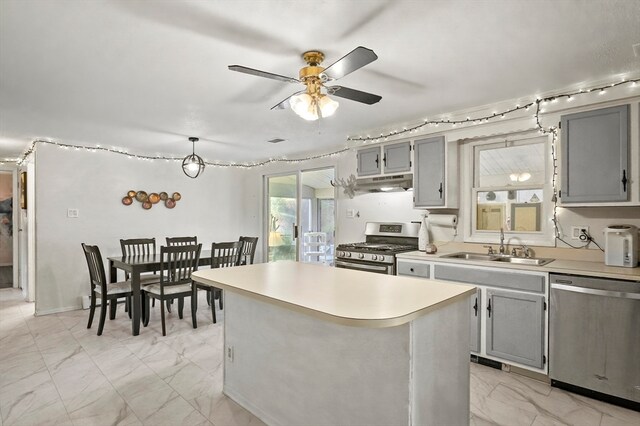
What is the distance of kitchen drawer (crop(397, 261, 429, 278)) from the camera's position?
3.30 metres

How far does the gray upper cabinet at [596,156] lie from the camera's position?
258cm

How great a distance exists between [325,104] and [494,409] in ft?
7.50

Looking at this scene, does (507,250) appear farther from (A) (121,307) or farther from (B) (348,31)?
(A) (121,307)

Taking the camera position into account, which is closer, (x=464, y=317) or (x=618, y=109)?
(x=464, y=317)

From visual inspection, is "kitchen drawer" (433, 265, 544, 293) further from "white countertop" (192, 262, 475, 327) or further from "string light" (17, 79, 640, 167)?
"white countertop" (192, 262, 475, 327)

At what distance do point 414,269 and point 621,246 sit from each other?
1560mm

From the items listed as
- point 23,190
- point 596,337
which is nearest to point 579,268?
point 596,337

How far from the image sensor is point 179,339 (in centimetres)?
359

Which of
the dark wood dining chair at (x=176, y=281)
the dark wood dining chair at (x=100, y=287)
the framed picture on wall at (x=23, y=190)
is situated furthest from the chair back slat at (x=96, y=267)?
the framed picture on wall at (x=23, y=190)

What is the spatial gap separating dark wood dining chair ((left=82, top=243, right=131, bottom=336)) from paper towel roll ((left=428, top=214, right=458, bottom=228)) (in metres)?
3.51

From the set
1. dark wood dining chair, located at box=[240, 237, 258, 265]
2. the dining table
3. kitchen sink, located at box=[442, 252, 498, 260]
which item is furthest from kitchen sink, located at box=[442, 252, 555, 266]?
the dining table

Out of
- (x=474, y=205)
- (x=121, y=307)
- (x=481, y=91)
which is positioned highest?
(x=481, y=91)

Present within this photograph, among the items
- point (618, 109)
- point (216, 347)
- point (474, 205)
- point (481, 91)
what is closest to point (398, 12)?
point (481, 91)

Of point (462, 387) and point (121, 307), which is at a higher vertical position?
point (462, 387)
